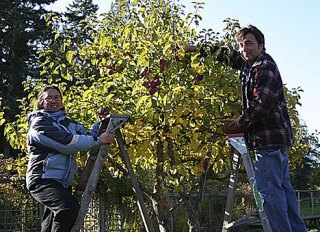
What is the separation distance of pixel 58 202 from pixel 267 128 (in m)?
1.40

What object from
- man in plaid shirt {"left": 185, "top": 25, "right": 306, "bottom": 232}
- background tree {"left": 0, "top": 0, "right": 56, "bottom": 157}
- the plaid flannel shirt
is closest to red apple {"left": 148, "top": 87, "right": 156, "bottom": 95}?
Answer: man in plaid shirt {"left": 185, "top": 25, "right": 306, "bottom": 232}

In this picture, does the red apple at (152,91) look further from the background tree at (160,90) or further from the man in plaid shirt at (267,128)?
the man in plaid shirt at (267,128)

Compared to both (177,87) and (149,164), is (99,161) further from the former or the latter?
(149,164)

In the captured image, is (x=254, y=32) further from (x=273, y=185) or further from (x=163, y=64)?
(x=273, y=185)

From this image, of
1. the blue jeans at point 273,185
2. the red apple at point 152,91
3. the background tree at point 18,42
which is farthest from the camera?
the background tree at point 18,42

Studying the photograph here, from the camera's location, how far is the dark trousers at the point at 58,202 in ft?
10.9

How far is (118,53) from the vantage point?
4.50 metres

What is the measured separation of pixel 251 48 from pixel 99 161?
1276 mm

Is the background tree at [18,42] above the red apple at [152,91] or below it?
above

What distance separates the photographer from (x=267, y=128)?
3.41 meters

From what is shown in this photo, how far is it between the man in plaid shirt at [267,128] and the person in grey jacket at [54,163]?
969 millimetres

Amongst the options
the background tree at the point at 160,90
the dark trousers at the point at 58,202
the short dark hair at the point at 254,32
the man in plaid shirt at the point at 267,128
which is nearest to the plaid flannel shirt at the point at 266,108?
the man in plaid shirt at the point at 267,128

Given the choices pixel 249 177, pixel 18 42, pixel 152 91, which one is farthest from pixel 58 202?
pixel 18 42

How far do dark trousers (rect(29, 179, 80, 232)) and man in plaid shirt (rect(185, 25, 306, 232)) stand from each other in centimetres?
117
